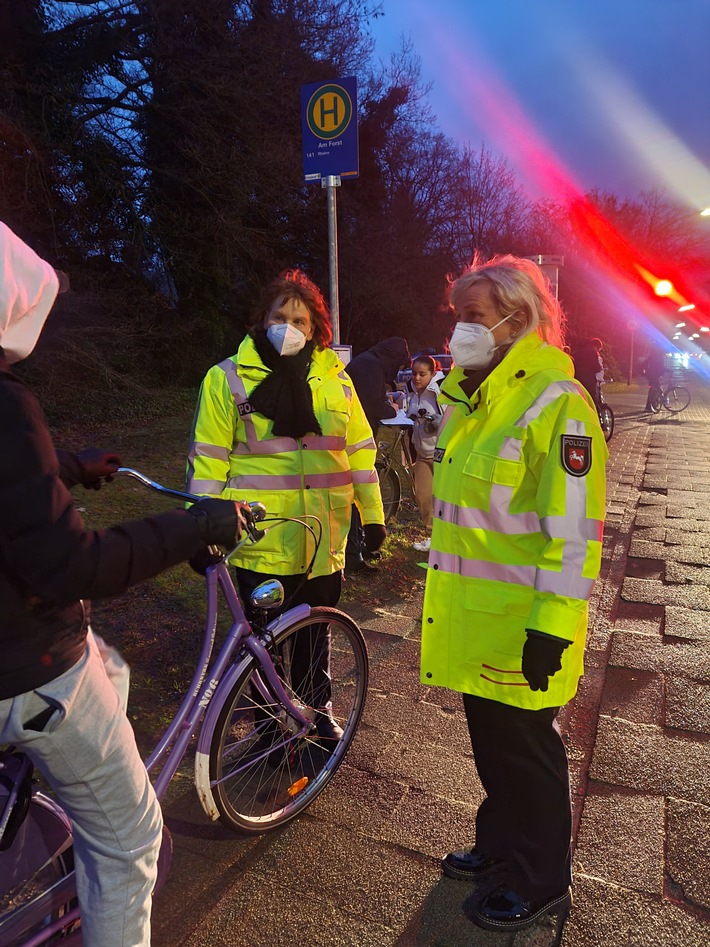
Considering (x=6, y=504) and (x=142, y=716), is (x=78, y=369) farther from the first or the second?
(x=6, y=504)

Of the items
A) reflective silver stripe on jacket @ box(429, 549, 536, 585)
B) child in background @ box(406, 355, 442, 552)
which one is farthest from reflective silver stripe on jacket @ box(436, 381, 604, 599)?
child in background @ box(406, 355, 442, 552)

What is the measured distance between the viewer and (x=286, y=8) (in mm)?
12609

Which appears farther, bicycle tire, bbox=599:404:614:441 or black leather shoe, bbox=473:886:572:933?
bicycle tire, bbox=599:404:614:441

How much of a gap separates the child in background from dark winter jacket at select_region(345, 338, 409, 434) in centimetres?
55

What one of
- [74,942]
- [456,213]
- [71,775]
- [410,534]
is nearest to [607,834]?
[74,942]

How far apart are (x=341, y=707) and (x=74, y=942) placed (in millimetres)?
1747

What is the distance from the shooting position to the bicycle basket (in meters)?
1.50

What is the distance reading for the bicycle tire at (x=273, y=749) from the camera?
7.48 feet

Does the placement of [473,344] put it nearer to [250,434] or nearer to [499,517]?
[499,517]

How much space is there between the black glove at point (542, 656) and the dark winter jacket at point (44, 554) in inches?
37.1

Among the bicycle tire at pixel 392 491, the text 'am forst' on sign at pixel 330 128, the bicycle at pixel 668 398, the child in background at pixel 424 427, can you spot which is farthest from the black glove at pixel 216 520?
the bicycle at pixel 668 398

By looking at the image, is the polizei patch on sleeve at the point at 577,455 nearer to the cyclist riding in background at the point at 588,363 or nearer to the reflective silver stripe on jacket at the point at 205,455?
the reflective silver stripe on jacket at the point at 205,455

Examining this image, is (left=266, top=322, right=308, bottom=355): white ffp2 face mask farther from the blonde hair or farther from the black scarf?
the blonde hair

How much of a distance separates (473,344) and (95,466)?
1.16 m
